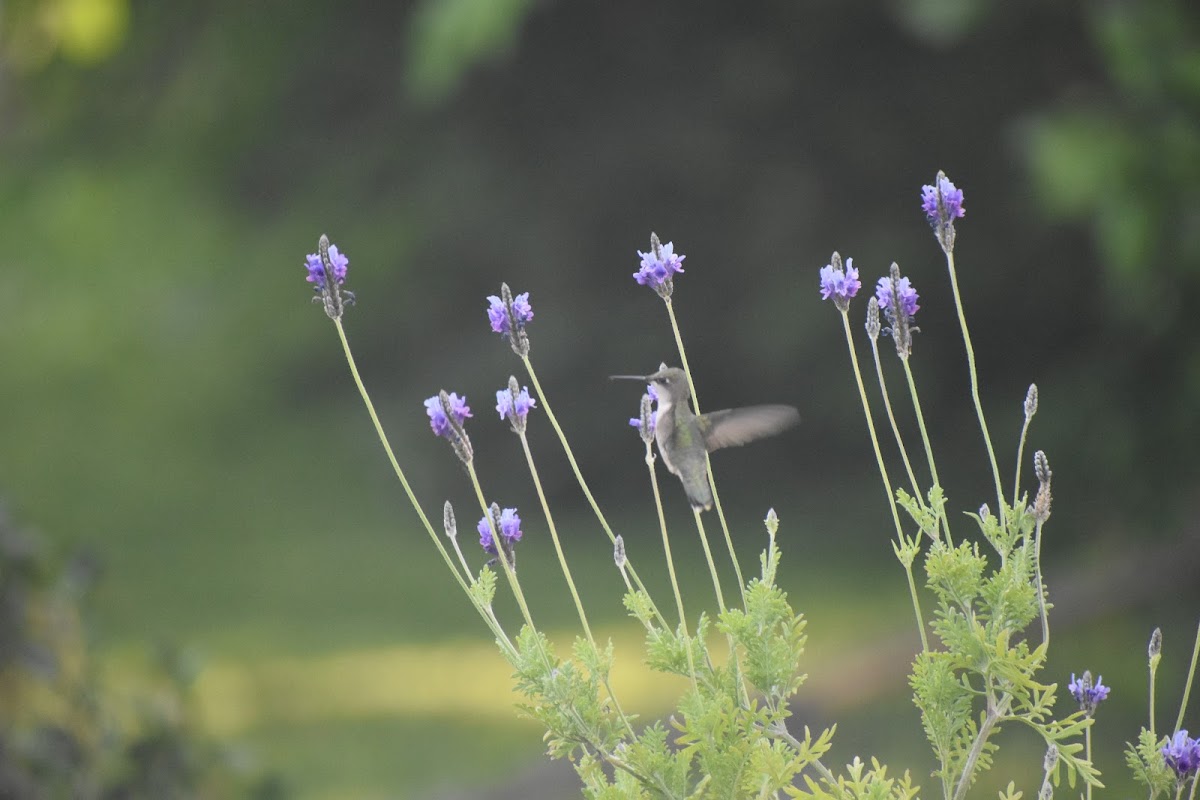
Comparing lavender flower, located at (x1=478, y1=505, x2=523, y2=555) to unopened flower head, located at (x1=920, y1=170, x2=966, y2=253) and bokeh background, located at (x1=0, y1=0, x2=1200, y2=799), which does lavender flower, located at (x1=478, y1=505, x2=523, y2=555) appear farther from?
bokeh background, located at (x1=0, y1=0, x2=1200, y2=799)

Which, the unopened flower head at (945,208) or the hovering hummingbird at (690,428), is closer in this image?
the unopened flower head at (945,208)

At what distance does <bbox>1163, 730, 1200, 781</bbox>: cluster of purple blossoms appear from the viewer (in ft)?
4.43

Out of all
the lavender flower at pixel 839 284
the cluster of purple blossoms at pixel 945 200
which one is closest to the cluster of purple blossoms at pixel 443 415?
the lavender flower at pixel 839 284

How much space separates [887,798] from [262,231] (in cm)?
858

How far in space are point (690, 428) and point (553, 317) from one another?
17.7 feet

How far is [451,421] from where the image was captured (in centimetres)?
136

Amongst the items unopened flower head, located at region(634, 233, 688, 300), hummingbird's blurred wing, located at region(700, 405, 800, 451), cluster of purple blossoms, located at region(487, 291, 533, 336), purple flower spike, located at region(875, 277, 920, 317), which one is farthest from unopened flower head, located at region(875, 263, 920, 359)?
hummingbird's blurred wing, located at region(700, 405, 800, 451)

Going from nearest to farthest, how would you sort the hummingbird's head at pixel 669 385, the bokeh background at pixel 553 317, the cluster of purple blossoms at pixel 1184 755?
1. the cluster of purple blossoms at pixel 1184 755
2. the hummingbird's head at pixel 669 385
3. the bokeh background at pixel 553 317

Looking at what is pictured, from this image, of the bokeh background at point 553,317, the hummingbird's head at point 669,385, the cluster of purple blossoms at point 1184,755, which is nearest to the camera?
the cluster of purple blossoms at point 1184,755

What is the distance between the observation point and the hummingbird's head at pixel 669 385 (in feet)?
6.34

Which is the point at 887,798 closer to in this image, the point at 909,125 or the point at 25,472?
the point at 909,125

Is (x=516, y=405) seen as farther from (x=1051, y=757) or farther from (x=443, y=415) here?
(x=1051, y=757)

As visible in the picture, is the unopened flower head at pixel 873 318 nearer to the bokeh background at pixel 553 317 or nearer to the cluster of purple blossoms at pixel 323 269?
the cluster of purple blossoms at pixel 323 269

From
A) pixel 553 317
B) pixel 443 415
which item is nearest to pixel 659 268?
pixel 443 415
